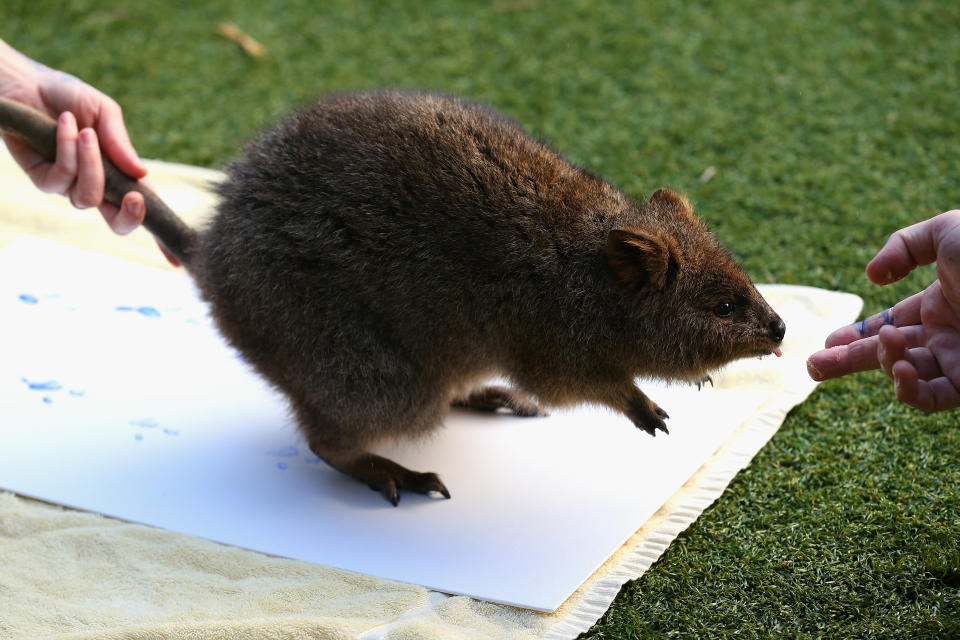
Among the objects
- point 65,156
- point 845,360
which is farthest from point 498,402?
point 65,156

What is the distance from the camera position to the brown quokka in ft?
10.3

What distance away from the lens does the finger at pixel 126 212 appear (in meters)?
3.60

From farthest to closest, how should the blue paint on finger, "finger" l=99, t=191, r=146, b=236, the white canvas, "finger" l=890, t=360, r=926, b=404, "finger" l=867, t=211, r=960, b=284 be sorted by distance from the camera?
the blue paint on finger < "finger" l=99, t=191, r=146, b=236 < the white canvas < "finger" l=867, t=211, r=960, b=284 < "finger" l=890, t=360, r=926, b=404

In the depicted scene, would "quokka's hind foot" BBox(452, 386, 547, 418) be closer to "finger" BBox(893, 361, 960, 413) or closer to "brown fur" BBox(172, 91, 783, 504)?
"brown fur" BBox(172, 91, 783, 504)

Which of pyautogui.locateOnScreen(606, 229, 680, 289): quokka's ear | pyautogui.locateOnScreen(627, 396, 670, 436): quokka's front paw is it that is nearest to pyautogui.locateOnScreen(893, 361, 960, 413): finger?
pyautogui.locateOnScreen(606, 229, 680, 289): quokka's ear

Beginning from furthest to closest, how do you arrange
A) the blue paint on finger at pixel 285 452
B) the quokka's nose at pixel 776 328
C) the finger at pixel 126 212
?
the blue paint on finger at pixel 285 452 < the finger at pixel 126 212 < the quokka's nose at pixel 776 328

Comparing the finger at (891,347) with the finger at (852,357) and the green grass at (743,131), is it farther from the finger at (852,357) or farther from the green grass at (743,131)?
the green grass at (743,131)

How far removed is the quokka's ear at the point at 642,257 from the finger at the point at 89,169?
191 cm

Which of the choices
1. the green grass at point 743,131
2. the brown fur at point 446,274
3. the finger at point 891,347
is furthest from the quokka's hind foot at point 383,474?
the finger at point 891,347

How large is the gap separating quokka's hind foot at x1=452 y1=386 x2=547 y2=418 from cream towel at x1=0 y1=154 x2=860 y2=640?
2.33ft

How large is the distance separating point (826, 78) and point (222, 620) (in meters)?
4.46

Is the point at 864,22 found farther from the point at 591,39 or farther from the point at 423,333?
the point at 423,333

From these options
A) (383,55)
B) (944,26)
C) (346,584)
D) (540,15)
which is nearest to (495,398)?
(346,584)

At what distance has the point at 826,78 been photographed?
5688 mm
